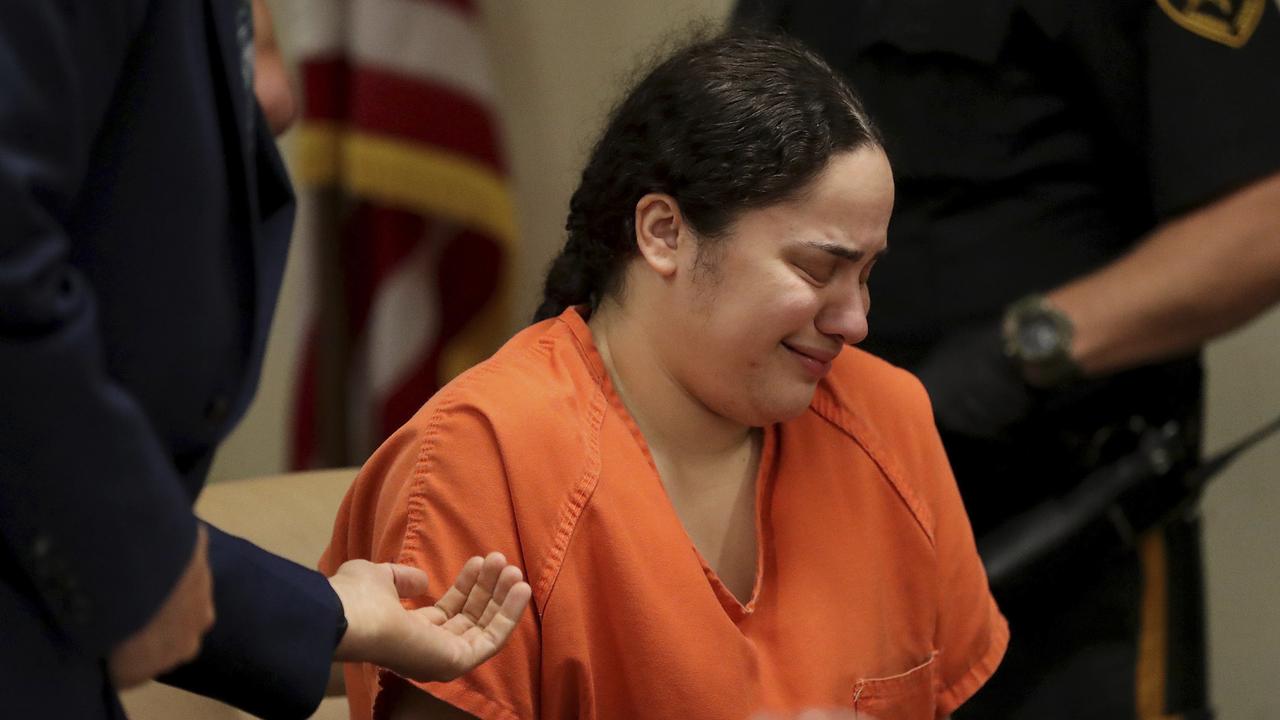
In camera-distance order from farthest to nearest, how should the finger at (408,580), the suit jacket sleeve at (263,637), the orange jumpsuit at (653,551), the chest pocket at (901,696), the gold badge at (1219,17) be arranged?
the gold badge at (1219,17) < the chest pocket at (901,696) < the orange jumpsuit at (653,551) < the finger at (408,580) < the suit jacket sleeve at (263,637)

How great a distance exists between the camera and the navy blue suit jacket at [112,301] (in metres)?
0.68

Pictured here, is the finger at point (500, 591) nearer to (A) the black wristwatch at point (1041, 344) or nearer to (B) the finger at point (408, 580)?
(B) the finger at point (408, 580)

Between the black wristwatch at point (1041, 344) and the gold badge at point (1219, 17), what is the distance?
327 mm

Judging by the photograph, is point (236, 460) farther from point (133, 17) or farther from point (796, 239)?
point (133, 17)

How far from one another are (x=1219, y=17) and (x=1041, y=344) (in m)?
0.39

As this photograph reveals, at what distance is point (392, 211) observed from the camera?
229cm

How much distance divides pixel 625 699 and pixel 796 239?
0.37 metres

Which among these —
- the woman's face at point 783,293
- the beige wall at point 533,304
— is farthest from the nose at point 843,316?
the beige wall at point 533,304

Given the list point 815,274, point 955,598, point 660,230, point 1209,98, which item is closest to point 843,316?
point 815,274

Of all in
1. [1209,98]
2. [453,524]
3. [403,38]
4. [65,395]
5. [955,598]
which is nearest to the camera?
[65,395]

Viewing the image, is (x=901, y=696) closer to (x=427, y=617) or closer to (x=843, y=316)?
(x=843, y=316)

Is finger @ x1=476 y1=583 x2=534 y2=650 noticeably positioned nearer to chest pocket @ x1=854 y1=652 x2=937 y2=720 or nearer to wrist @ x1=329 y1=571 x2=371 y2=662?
wrist @ x1=329 y1=571 x2=371 y2=662

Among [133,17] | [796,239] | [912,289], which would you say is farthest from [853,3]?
[133,17]

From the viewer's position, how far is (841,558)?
1.31 meters
